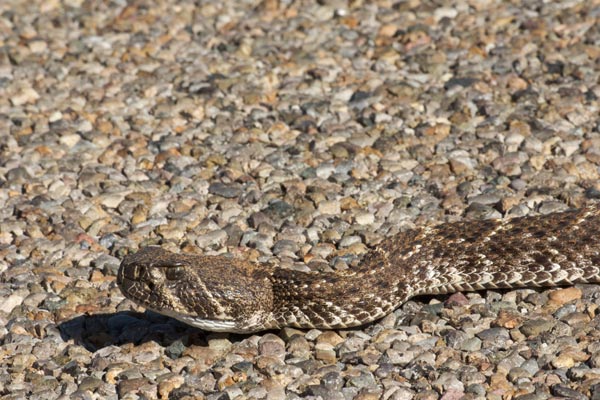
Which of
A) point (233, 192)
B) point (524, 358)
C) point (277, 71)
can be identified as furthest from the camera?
point (277, 71)

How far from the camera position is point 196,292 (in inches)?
329

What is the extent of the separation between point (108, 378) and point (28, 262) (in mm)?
2080

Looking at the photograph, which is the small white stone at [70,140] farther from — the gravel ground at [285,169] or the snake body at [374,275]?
the snake body at [374,275]

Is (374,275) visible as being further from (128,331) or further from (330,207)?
(128,331)

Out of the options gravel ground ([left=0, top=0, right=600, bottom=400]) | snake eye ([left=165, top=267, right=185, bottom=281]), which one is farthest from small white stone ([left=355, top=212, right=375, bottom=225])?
snake eye ([left=165, top=267, right=185, bottom=281])

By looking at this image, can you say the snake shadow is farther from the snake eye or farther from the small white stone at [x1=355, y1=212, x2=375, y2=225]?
the small white stone at [x1=355, y1=212, x2=375, y2=225]

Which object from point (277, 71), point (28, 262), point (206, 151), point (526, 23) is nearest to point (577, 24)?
point (526, 23)

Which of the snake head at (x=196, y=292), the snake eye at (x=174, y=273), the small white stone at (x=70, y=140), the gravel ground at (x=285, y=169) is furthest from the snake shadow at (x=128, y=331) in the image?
the small white stone at (x=70, y=140)

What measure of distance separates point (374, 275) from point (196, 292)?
4.71ft

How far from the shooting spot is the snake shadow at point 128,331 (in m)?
8.73

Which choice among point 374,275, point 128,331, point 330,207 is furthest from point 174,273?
point 330,207

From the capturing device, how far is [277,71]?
1300 centimetres

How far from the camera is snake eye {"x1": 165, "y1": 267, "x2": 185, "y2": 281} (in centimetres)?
840

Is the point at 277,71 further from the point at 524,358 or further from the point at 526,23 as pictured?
the point at 524,358
